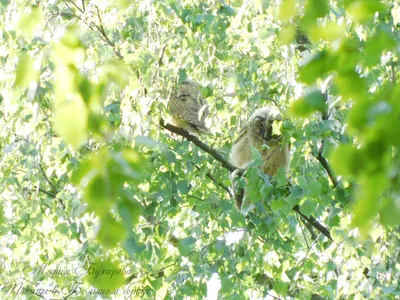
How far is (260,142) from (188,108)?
3.36 feet

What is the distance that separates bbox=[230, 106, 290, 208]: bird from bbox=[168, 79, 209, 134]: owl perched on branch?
1.46ft

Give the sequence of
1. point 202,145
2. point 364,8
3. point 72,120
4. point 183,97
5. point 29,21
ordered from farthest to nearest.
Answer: point 183,97, point 202,145, point 29,21, point 364,8, point 72,120

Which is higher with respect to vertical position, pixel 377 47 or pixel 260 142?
pixel 260 142

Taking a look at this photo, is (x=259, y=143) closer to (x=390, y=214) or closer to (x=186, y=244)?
(x=186, y=244)

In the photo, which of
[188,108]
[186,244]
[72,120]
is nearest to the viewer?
[72,120]

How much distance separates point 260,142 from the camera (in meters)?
4.46

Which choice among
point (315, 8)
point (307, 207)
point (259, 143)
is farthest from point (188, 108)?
point (315, 8)

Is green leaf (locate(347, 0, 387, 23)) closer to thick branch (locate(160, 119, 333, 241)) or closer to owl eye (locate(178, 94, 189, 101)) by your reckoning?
thick branch (locate(160, 119, 333, 241))

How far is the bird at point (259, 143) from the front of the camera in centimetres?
435

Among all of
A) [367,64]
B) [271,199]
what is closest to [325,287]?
[271,199]

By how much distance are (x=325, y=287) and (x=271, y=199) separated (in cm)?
80

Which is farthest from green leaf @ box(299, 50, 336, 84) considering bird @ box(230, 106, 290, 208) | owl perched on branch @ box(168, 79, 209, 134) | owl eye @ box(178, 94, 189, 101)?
owl eye @ box(178, 94, 189, 101)

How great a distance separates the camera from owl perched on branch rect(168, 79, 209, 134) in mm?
5126

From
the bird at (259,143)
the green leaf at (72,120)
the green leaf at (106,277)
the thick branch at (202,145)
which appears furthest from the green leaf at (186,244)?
the green leaf at (72,120)
